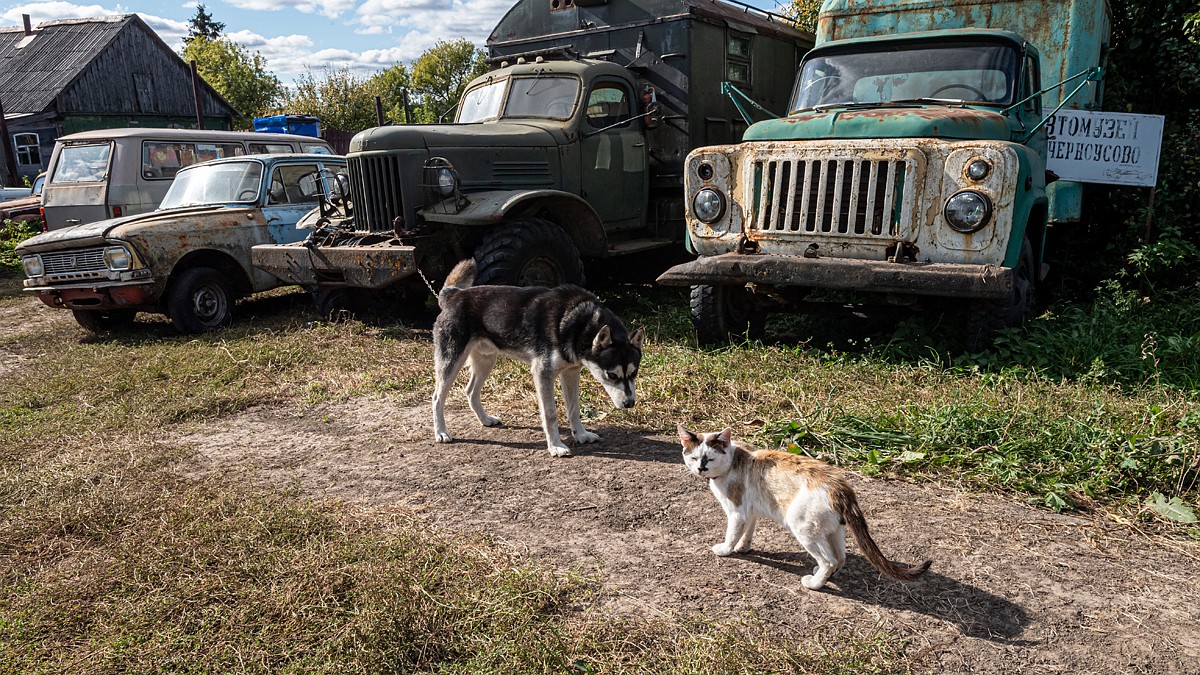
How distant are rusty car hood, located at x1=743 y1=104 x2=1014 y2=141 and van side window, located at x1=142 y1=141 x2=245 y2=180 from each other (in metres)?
7.80

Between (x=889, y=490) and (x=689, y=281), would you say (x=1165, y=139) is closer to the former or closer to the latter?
(x=689, y=281)

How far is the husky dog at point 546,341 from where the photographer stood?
4.20 meters

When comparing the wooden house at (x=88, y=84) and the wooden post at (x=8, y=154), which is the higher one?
the wooden house at (x=88, y=84)

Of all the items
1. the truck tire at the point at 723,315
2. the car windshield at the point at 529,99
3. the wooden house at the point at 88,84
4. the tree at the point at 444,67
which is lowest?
the truck tire at the point at 723,315

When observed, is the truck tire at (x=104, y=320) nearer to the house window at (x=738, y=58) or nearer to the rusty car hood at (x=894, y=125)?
the rusty car hood at (x=894, y=125)

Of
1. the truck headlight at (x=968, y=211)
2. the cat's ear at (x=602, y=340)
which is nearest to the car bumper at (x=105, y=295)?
the cat's ear at (x=602, y=340)

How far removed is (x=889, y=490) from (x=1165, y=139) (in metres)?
6.58

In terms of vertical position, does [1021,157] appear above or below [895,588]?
above

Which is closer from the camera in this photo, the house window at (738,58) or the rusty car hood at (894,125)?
the rusty car hood at (894,125)

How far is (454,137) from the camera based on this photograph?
281 inches

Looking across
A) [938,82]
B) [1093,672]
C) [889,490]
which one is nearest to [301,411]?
[889,490]

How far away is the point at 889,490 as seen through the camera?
12.5ft

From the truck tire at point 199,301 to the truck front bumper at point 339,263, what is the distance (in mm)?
653

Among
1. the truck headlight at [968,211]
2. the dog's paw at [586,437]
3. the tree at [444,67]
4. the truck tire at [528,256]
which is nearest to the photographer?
the dog's paw at [586,437]
